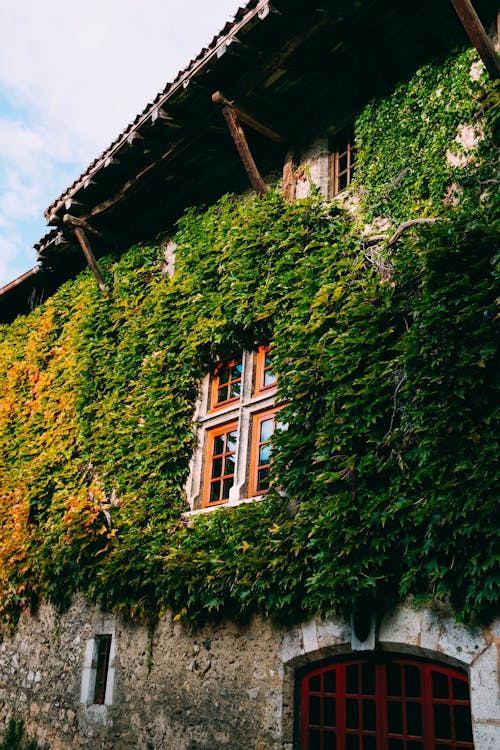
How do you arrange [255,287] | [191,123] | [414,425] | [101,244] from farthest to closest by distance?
[101,244] → [191,123] → [255,287] → [414,425]

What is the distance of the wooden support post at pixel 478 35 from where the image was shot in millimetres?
5086

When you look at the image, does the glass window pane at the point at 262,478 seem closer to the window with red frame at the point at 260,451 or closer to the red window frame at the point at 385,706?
the window with red frame at the point at 260,451

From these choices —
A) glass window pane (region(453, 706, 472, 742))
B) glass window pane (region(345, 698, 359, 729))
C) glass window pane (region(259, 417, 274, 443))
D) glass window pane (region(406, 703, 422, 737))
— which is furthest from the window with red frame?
glass window pane (region(453, 706, 472, 742))

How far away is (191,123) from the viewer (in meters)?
7.59

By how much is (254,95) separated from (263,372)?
2.99 meters

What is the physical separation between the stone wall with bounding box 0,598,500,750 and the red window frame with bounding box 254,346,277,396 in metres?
2.15

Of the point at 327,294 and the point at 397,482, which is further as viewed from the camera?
the point at 327,294

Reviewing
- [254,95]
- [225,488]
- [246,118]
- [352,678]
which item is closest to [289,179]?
[246,118]

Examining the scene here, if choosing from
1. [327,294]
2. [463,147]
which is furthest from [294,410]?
[463,147]

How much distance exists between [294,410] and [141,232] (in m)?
4.67

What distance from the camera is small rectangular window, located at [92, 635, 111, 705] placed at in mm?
7293

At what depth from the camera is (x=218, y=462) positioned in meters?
6.92

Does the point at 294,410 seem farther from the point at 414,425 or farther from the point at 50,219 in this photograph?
the point at 50,219

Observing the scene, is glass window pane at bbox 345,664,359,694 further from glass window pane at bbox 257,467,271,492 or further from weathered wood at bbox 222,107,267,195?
weathered wood at bbox 222,107,267,195
